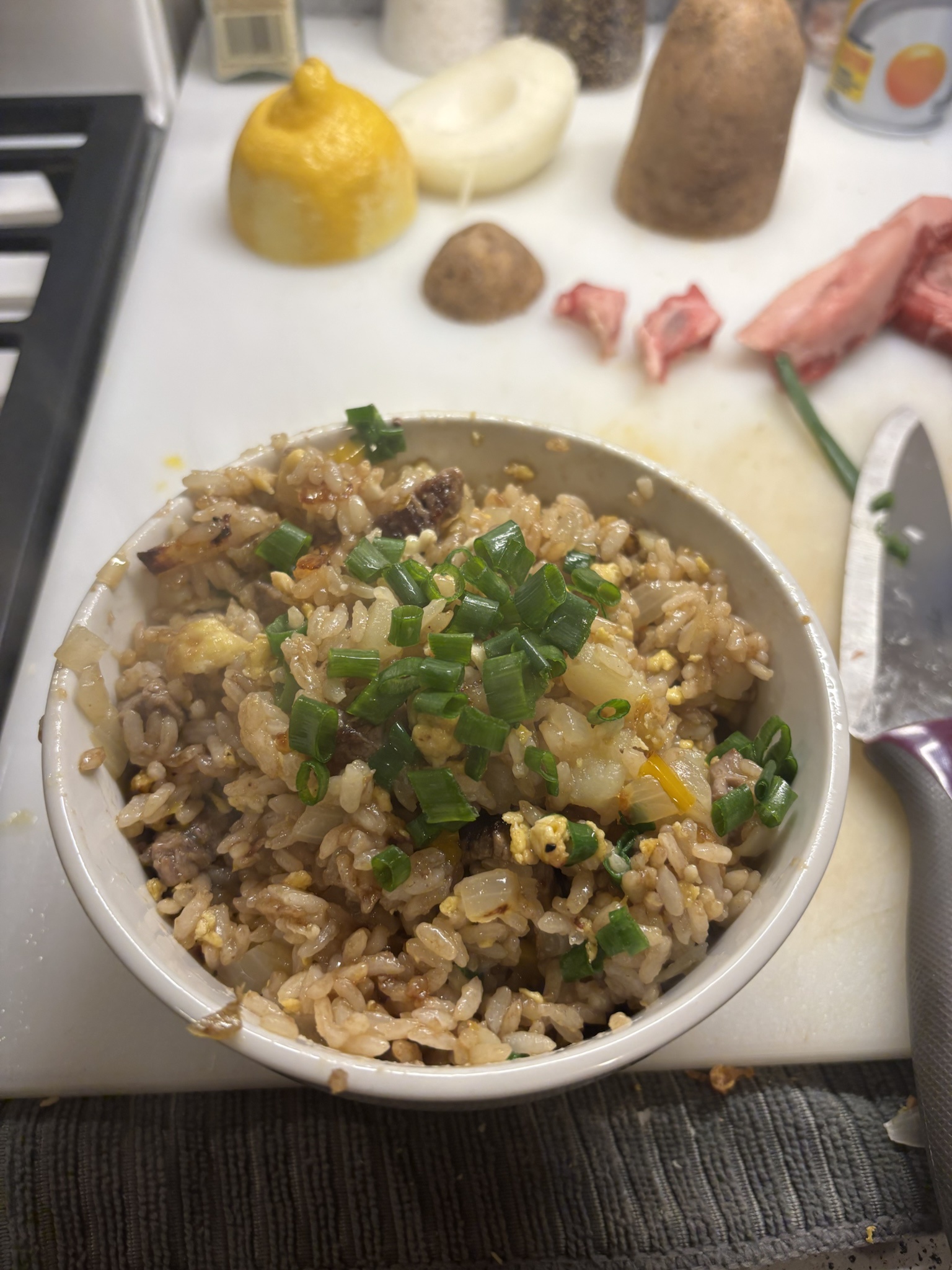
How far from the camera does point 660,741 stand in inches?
47.6

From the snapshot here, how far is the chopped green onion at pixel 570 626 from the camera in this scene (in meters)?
1.18

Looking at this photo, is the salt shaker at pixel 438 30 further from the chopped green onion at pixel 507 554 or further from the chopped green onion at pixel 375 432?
the chopped green onion at pixel 507 554

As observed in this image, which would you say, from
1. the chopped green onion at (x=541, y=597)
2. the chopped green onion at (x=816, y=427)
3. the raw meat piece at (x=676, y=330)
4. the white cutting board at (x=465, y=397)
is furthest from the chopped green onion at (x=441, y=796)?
the raw meat piece at (x=676, y=330)

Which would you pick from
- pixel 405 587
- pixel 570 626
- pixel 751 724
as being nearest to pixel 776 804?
pixel 751 724

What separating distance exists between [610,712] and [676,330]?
5.27ft

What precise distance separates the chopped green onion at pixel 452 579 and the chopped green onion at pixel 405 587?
26mm

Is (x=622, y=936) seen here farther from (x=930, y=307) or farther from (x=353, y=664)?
(x=930, y=307)

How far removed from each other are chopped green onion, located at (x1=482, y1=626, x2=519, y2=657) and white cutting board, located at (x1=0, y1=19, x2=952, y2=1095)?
2.40 feet

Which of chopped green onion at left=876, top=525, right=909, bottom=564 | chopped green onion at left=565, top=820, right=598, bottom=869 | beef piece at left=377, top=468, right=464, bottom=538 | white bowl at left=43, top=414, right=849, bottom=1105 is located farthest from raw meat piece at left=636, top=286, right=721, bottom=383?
chopped green onion at left=565, top=820, right=598, bottom=869

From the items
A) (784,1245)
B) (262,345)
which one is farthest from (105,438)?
(784,1245)

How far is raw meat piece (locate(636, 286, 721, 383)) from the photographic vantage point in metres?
2.39

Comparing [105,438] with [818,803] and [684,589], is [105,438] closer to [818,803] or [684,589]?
[684,589]

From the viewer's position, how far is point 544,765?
1107mm

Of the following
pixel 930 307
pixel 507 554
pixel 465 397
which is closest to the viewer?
pixel 507 554
